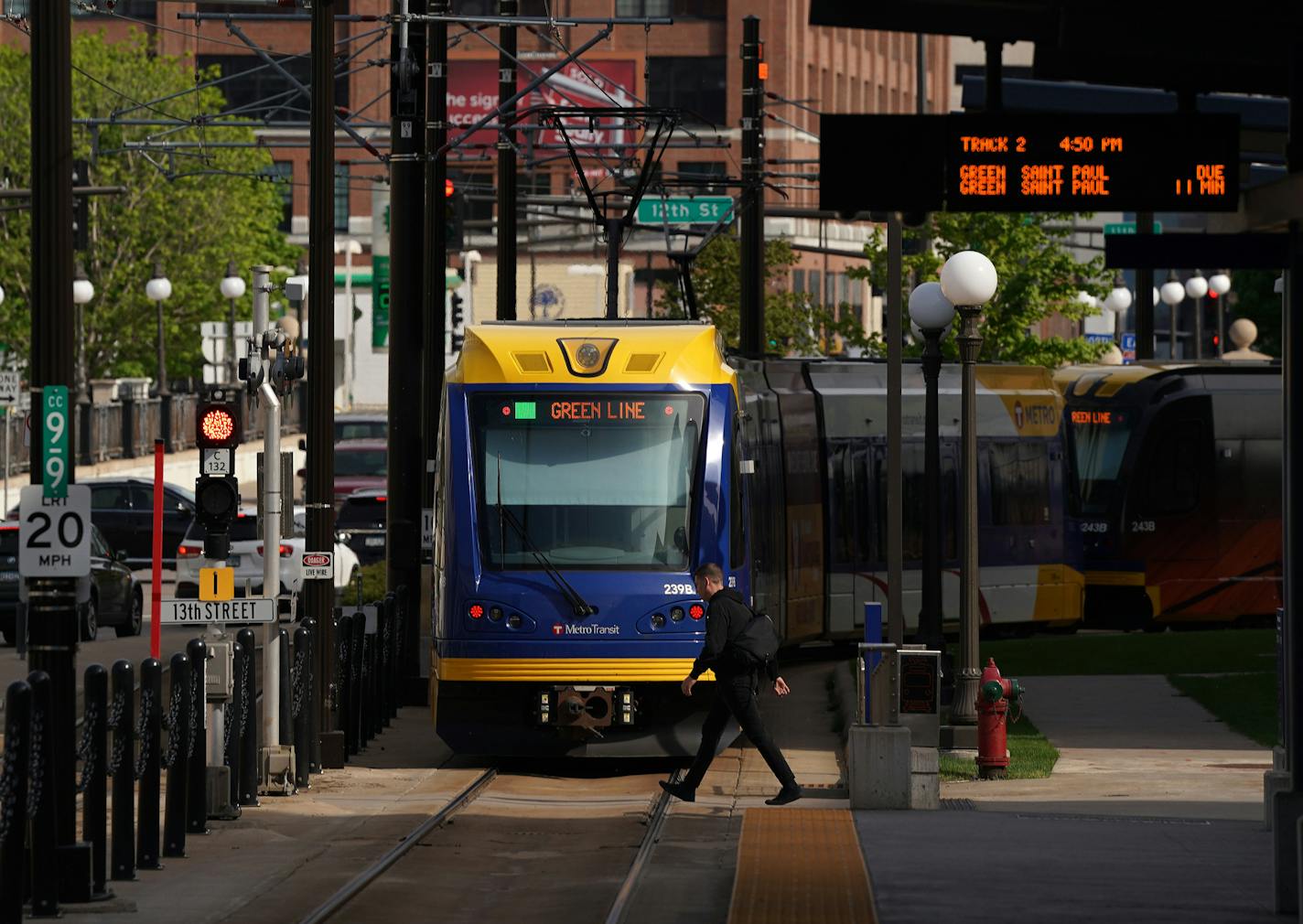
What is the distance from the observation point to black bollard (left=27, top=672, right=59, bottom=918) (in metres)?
12.7

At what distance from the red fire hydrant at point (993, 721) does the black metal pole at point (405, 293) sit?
6903 mm

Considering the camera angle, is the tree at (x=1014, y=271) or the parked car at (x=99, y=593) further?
the tree at (x=1014, y=271)

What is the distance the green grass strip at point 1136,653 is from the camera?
1176 inches

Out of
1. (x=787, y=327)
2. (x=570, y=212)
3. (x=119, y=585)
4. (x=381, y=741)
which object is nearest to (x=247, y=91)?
(x=570, y=212)

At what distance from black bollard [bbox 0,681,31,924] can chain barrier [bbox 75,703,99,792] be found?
1430mm

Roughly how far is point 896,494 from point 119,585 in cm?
1647

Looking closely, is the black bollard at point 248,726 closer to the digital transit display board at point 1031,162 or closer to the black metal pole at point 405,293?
the digital transit display board at point 1031,162

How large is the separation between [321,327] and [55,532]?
21.9ft

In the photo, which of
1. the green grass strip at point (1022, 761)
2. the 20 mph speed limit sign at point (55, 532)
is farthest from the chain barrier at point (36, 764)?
the green grass strip at point (1022, 761)

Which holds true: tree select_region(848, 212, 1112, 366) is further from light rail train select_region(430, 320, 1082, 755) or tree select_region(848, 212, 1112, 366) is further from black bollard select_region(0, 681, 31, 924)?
black bollard select_region(0, 681, 31, 924)

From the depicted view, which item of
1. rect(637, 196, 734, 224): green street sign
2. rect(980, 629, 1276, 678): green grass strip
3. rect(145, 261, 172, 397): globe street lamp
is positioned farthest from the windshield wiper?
rect(145, 261, 172, 397): globe street lamp

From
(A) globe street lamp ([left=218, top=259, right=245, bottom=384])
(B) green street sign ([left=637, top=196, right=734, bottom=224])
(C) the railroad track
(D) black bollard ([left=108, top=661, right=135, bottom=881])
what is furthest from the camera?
(A) globe street lamp ([left=218, top=259, right=245, bottom=384])

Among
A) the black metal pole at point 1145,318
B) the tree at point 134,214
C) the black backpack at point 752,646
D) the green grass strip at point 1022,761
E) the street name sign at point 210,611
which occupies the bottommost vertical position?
the green grass strip at point 1022,761

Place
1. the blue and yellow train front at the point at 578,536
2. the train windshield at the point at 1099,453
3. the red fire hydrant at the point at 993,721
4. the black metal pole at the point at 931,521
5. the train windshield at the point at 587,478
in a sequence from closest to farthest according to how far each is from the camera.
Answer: the red fire hydrant at the point at 993,721 < the blue and yellow train front at the point at 578,536 < the train windshield at the point at 587,478 < the black metal pole at the point at 931,521 < the train windshield at the point at 1099,453
